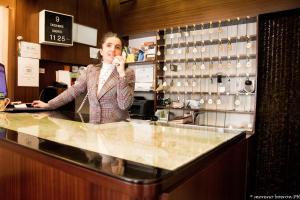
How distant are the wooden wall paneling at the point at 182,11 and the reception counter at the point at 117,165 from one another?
7.97 ft

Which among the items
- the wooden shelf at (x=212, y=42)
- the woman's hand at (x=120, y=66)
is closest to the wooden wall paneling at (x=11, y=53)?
the wooden shelf at (x=212, y=42)

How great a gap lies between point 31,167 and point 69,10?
3.54 meters

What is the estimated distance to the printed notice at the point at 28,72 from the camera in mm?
3369

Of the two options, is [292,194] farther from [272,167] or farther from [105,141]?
[105,141]

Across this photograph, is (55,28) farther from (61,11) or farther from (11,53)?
(11,53)

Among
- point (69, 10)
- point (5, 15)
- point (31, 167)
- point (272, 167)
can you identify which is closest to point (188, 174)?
point (31, 167)

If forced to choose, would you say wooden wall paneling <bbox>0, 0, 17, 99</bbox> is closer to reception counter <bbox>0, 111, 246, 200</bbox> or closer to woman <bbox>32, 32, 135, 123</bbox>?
woman <bbox>32, 32, 135, 123</bbox>

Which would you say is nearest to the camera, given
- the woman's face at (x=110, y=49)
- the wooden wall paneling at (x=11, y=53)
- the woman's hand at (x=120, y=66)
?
the woman's hand at (x=120, y=66)

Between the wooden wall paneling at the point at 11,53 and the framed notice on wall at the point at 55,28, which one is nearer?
the wooden wall paneling at the point at 11,53

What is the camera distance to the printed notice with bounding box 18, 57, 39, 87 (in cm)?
337

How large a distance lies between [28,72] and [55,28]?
0.75m

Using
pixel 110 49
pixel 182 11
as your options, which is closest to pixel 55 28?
pixel 182 11

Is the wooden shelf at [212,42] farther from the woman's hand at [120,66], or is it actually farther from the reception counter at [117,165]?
the reception counter at [117,165]

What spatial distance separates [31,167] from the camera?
2.97 ft
